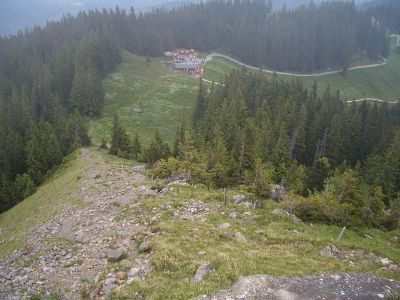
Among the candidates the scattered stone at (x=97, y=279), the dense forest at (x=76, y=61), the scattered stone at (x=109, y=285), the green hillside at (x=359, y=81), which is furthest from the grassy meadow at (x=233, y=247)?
the green hillside at (x=359, y=81)

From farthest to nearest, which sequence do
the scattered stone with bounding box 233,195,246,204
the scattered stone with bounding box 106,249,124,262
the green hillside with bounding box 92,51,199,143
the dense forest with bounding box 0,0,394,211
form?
the green hillside with bounding box 92,51,199,143, the dense forest with bounding box 0,0,394,211, the scattered stone with bounding box 233,195,246,204, the scattered stone with bounding box 106,249,124,262

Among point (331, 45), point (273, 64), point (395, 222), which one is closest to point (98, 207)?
point (395, 222)

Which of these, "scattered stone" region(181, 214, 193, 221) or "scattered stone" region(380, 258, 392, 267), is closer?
"scattered stone" region(380, 258, 392, 267)

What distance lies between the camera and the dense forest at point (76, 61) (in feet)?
246

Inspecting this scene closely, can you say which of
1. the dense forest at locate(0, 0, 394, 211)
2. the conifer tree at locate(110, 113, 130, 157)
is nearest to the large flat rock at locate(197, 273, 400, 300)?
the dense forest at locate(0, 0, 394, 211)

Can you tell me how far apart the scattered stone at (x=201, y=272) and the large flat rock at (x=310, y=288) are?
1.96 meters

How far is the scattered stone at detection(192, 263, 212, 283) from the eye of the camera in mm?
19266

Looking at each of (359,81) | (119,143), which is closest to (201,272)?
(119,143)

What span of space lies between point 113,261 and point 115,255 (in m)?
0.39

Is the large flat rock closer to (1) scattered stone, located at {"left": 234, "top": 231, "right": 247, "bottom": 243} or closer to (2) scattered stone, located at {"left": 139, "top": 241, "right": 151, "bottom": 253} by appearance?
(1) scattered stone, located at {"left": 234, "top": 231, "right": 247, "bottom": 243}

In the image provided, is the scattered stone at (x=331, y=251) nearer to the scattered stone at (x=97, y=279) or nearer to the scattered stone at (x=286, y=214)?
the scattered stone at (x=286, y=214)

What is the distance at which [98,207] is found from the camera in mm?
35844

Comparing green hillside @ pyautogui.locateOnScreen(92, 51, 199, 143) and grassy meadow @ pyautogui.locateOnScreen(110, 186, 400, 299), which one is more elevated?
grassy meadow @ pyautogui.locateOnScreen(110, 186, 400, 299)

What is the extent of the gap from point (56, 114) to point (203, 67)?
75.0 meters
